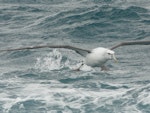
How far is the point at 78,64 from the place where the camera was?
24.7m

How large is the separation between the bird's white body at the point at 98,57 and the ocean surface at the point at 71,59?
20.0 inches

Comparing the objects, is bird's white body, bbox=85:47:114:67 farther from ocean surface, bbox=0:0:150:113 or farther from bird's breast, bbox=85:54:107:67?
ocean surface, bbox=0:0:150:113

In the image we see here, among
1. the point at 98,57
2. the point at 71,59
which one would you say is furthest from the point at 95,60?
the point at 71,59

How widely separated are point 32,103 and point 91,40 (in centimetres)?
859

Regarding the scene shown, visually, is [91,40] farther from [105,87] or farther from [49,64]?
[105,87]

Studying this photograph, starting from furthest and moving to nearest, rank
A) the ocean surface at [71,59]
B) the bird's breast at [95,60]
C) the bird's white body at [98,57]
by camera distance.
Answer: the bird's breast at [95,60], the bird's white body at [98,57], the ocean surface at [71,59]

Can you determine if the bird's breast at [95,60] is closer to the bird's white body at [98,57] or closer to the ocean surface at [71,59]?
the bird's white body at [98,57]

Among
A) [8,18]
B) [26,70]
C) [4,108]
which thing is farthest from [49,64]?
[8,18]

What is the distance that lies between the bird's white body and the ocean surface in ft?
1.67

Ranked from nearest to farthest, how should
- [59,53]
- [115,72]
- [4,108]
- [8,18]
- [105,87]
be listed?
[4,108] < [105,87] < [115,72] < [59,53] < [8,18]

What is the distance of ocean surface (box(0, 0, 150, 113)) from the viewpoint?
828 inches

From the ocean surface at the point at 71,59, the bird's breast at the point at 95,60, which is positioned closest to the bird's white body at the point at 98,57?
the bird's breast at the point at 95,60

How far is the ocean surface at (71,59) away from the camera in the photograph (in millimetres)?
21031

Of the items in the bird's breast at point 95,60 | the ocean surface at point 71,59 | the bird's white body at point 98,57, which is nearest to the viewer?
the ocean surface at point 71,59
